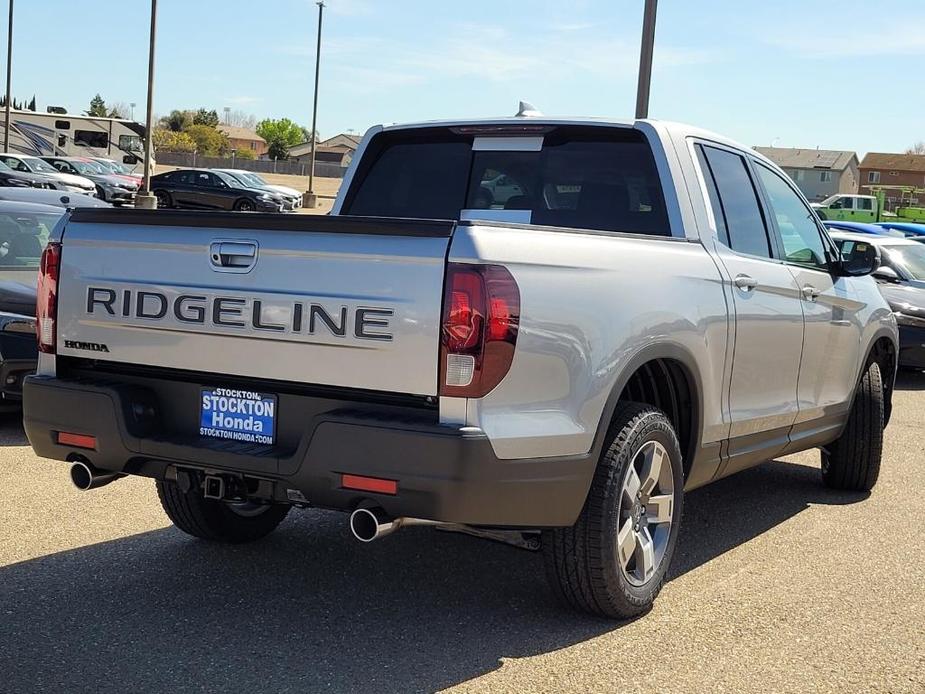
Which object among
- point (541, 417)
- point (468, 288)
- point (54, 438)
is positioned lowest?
point (54, 438)

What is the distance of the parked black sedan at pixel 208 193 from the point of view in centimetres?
3816

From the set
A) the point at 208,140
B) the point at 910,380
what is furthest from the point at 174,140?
the point at 910,380

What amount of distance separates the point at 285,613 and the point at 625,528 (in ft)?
4.33

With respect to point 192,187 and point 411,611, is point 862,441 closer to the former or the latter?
point 411,611

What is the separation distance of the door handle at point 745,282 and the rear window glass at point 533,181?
0.40m

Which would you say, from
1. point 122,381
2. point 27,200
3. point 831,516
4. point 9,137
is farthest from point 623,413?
point 9,137

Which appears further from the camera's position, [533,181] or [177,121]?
[177,121]

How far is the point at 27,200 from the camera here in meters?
10.0

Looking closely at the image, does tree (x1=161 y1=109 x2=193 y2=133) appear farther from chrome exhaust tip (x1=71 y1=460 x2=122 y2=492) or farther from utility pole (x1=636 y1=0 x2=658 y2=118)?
chrome exhaust tip (x1=71 y1=460 x2=122 y2=492)

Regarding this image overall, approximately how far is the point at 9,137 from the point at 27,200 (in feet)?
161

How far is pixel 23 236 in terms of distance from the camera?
8.83m

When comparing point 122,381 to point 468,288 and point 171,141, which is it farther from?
point 171,141

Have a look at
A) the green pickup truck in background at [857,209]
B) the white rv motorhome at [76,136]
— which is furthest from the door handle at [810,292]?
the white rv motorhome at [76,136]

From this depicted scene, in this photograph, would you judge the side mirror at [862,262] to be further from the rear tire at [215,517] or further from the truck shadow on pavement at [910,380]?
the truck shadow on pavement at [910,380]
